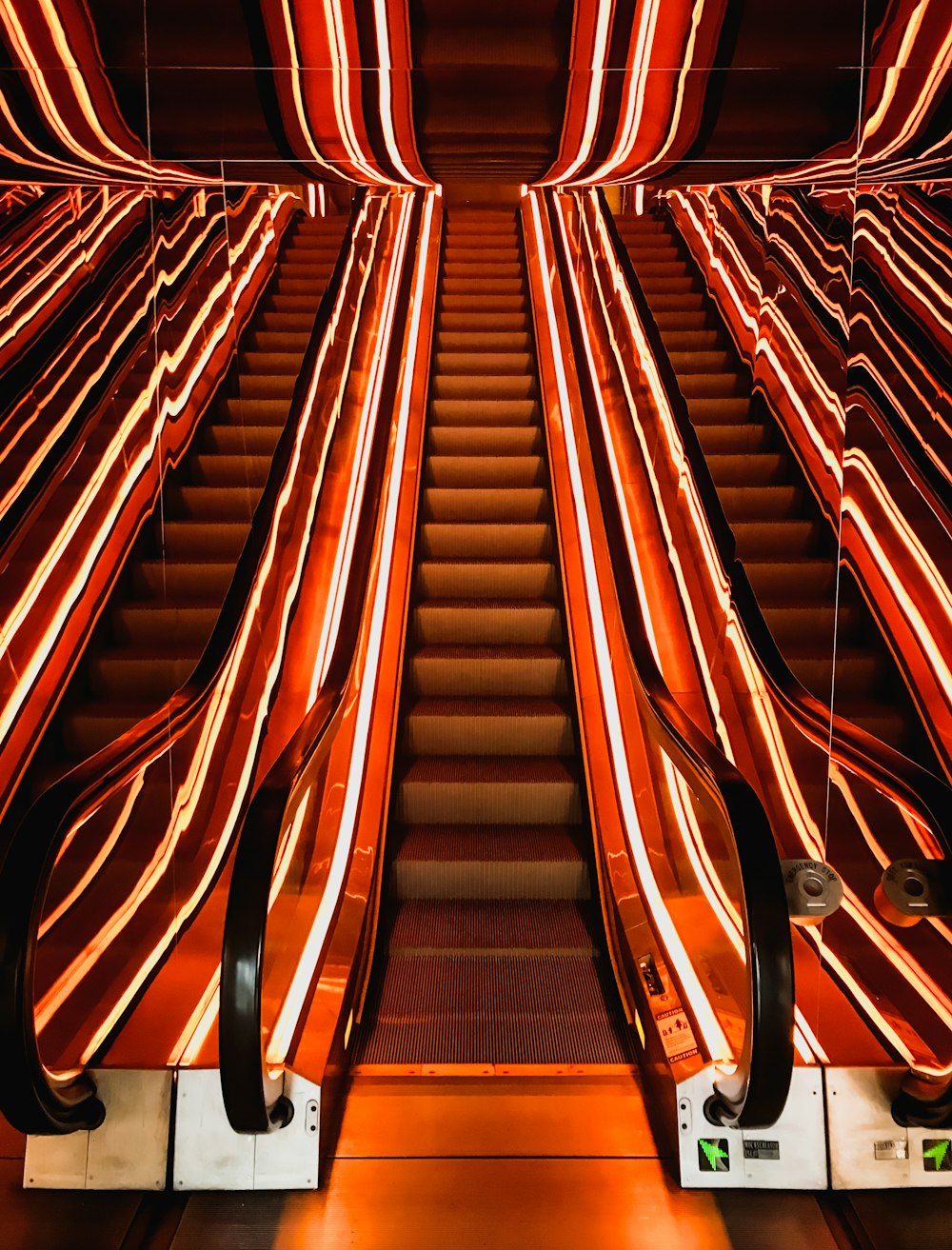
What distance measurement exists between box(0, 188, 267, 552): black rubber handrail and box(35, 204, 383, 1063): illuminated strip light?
2.92 feet

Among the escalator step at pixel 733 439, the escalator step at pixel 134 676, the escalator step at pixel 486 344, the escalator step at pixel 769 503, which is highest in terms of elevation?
the escalator step at pixel 486 344

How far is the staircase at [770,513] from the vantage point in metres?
3.46

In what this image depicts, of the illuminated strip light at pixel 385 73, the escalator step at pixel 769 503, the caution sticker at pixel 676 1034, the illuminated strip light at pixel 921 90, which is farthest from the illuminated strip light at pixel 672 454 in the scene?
the illuminated strip light at pixel 385 73

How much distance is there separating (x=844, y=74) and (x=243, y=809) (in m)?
3.50

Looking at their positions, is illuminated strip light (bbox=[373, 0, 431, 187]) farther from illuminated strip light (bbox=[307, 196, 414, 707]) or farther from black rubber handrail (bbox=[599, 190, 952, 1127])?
black rubber handrail (bbox=[599, 190, 952, 1127])

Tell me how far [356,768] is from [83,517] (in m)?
1.63

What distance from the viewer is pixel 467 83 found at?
3475mm

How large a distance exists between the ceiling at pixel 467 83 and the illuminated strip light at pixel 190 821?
4.88 ft

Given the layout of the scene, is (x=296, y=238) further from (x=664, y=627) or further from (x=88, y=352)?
(x=664, y=627)

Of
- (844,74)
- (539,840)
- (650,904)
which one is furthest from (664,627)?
(844,74)

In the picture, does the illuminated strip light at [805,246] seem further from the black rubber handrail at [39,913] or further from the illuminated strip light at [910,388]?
the black rubber handrail at [39,913]

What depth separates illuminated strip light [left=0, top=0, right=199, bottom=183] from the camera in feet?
10.4

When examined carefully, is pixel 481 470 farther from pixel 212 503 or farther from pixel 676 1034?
pixel 676 1034

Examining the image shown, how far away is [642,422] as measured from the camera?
4.67 metres
